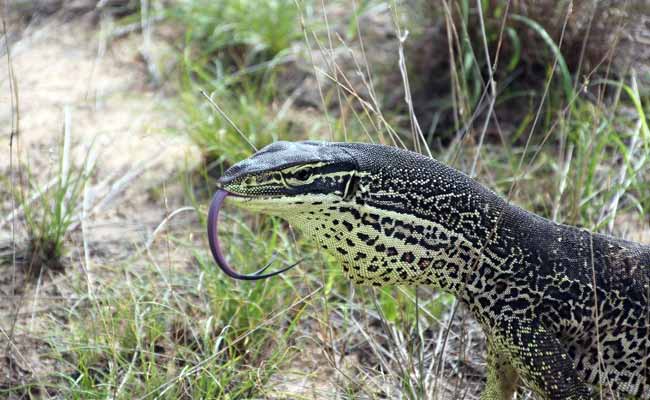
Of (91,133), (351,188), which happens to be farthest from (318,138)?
(351,188)

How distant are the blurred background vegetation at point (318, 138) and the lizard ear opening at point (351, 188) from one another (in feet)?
2.15

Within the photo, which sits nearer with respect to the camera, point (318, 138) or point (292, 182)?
point (292, 182)

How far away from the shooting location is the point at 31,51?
782 cm

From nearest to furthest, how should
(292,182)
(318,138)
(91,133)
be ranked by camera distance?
1. (292,182)
2. (318,138)
3. (91,133)

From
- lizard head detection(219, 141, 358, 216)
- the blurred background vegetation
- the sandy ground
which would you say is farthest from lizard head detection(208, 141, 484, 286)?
the sandy ground

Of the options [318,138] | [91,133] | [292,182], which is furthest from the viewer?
[91,133]

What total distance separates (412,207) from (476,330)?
1.64 meters

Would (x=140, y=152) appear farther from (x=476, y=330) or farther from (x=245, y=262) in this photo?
(x=476, y=330)

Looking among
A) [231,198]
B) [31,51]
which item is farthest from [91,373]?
[31,51]

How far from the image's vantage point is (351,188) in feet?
10.7

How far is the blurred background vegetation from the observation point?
417cm

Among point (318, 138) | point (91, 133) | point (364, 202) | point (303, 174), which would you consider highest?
point (303, 174)

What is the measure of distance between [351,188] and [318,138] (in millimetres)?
3026

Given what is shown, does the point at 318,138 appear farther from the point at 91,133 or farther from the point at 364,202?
the point at 364,202
